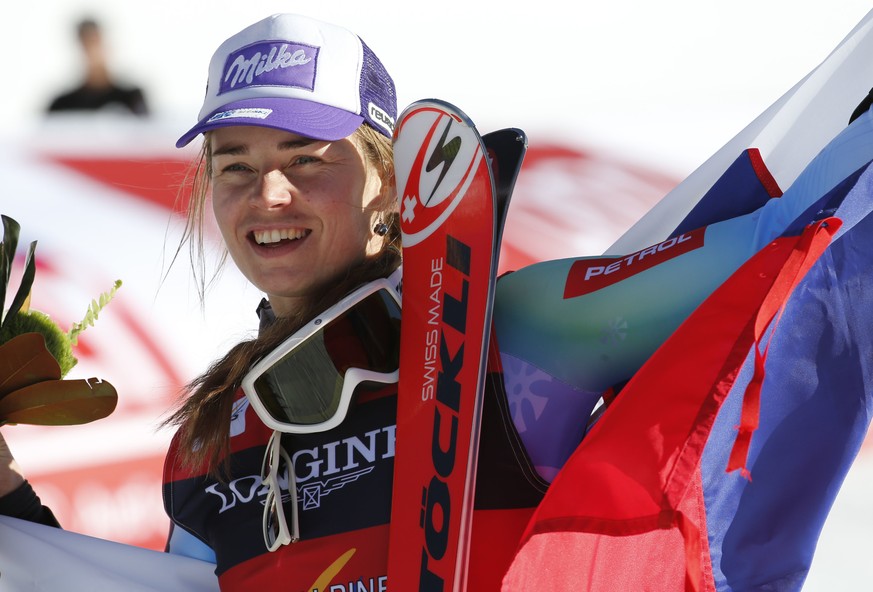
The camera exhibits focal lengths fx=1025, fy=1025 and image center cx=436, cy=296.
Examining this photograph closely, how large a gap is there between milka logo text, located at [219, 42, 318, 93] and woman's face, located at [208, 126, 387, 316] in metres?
0.08

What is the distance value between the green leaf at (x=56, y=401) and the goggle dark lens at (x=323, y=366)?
276 millimetres

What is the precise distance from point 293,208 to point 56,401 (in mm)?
495

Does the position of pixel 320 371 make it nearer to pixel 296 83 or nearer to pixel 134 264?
pixel 296 83

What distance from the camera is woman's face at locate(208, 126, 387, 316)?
5.54 ft

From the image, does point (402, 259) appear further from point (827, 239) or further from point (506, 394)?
point (827, 239)

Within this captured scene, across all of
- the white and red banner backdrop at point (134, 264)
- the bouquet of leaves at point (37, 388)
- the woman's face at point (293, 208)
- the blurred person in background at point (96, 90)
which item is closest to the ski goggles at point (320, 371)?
the woman's face at point (293, 208)

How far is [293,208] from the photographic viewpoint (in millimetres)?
1686

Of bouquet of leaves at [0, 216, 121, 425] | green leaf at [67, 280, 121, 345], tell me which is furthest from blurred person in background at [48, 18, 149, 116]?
bouquet of leaves at [0, 216, 121, 425]

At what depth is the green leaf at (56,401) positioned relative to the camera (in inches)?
65.2

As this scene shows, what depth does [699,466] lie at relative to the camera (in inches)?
49.7

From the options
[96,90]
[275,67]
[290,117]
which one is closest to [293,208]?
[290,117]

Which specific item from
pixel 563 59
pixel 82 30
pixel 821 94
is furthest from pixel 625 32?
pixel 821 94

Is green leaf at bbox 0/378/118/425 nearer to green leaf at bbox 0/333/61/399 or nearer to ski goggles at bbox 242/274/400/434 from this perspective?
green leaf at bbox 0/333/61/399

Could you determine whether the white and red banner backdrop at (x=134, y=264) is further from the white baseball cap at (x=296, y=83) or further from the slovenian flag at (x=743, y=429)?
the slovenian flag at (x=743, y=429)
